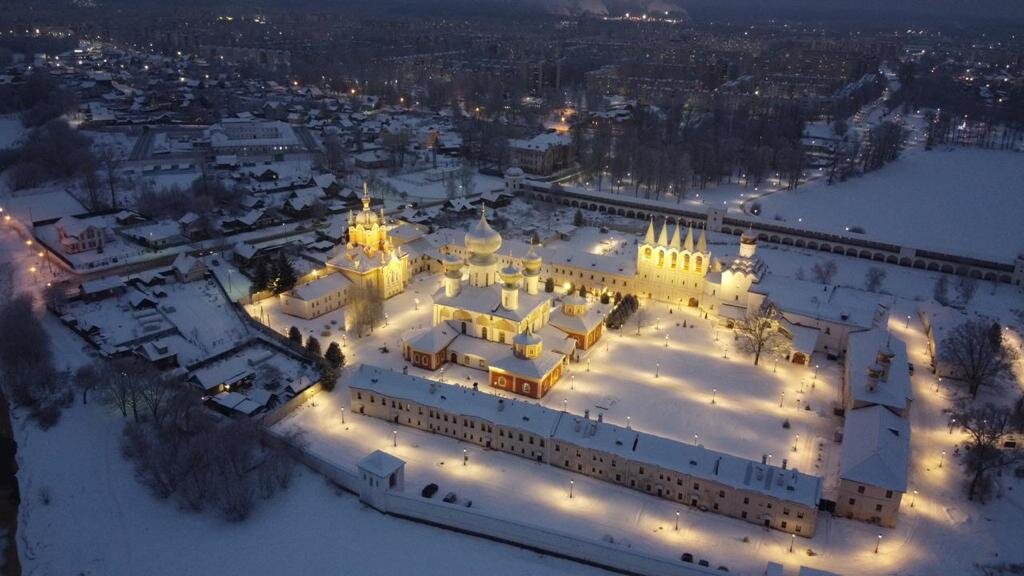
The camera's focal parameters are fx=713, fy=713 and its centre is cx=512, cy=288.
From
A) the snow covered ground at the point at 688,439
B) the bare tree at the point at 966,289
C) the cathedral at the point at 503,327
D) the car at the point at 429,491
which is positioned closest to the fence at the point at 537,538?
the car at the point at 429,491

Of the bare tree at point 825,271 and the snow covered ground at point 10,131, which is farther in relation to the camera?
the snow covered ground at point 10,131

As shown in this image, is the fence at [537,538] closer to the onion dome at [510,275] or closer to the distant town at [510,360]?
the distant town at [510,360]

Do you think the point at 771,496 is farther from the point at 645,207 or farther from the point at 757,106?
the point at 757,106

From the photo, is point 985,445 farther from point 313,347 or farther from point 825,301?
point 313,347

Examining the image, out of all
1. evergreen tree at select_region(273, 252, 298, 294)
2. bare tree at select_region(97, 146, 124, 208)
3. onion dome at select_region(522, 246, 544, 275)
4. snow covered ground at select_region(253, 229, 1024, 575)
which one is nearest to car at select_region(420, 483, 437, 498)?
snow covered ground at select_region(253, 229, 1024, 575)

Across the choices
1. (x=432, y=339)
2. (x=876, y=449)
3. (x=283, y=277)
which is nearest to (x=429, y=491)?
(x=432, y=339)

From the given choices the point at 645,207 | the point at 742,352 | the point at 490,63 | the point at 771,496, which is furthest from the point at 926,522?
the point at 490,63
